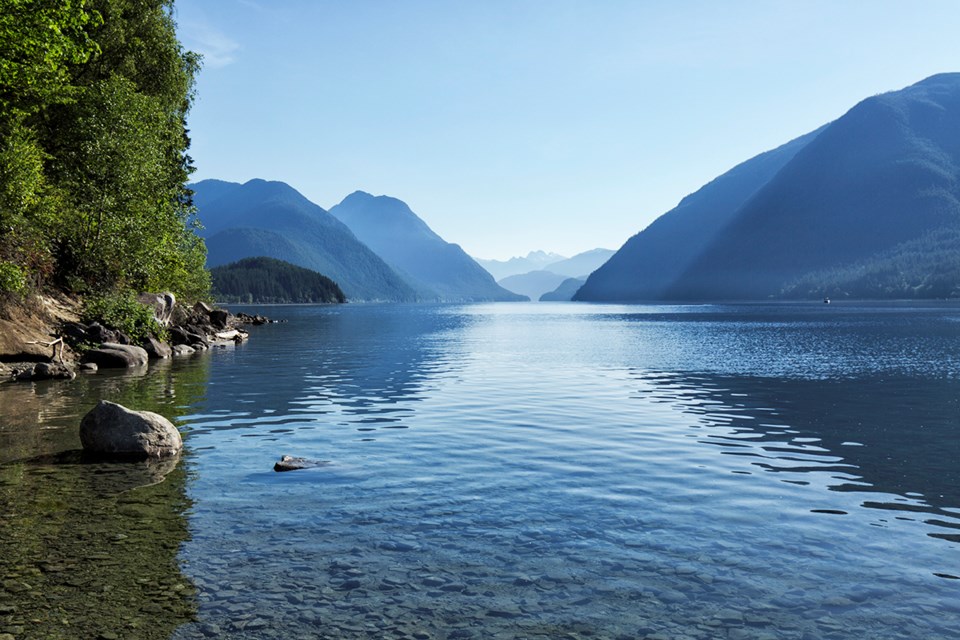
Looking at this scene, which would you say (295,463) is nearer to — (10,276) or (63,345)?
(10,276)

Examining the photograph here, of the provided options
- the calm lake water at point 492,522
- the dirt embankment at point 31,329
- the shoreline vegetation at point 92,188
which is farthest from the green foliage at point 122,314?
the calm lake water at point 492,522

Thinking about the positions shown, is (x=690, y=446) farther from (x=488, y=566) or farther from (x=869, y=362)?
(x=869, y=362)

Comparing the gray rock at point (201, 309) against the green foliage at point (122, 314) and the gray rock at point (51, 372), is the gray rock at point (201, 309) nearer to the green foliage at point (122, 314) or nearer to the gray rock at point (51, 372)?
the green foliage at point (122, 314)

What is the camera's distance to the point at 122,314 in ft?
152

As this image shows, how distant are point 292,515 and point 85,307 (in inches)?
1580

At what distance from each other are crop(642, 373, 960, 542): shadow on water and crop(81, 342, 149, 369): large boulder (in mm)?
31169

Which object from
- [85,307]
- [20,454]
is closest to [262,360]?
[85,307]

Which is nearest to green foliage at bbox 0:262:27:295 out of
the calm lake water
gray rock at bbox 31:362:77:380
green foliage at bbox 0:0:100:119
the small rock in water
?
gray rock at bbox 31:362:77:380

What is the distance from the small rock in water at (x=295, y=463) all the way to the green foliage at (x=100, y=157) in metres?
23.1

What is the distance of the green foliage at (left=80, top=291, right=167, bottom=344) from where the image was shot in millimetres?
44562

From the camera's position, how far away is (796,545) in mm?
11094

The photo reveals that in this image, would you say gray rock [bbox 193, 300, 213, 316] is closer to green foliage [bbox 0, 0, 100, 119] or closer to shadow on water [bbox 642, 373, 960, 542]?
green foliage [bbox 0, 0, 100, 119]

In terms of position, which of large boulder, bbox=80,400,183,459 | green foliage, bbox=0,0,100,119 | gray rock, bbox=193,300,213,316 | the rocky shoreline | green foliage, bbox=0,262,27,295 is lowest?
large boulder, bbox=80,400,183,459

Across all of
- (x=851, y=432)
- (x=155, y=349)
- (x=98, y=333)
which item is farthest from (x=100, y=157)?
(x=851, y=432)
